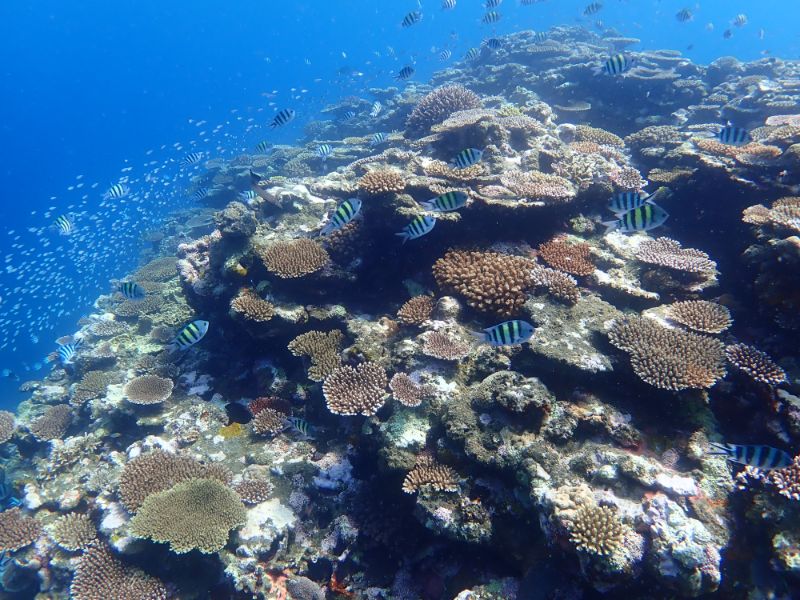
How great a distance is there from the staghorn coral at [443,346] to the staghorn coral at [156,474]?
348cm

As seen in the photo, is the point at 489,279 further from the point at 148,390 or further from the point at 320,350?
the point at 148,390

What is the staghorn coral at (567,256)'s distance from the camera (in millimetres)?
6000

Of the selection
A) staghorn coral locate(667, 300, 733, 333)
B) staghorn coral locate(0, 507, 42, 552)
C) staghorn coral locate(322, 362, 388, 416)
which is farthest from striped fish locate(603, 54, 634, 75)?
staghorn coral locate(0, 507, 42, 552)

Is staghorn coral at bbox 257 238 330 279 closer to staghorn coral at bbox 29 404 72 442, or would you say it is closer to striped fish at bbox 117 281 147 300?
striped fish at bbox 117 281 147 300

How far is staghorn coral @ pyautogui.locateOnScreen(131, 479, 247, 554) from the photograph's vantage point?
4.84 meters

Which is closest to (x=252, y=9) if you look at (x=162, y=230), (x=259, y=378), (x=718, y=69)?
(x=162, y=230)

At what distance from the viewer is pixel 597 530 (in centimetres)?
340

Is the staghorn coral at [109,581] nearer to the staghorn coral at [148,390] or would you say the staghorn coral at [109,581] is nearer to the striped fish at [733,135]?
the staghorn coral at [148,390]

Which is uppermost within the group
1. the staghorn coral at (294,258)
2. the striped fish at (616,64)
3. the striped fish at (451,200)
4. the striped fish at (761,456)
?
the striped fish at (616,64)

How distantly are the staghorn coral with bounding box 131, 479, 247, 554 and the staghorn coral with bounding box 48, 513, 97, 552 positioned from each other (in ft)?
5.59

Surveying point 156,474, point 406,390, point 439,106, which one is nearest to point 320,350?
point 406,390

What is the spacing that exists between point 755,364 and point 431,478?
3.69 metres

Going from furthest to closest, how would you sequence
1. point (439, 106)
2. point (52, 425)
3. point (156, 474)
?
point (439, 106) → point (52, 425) → point (156, 474)

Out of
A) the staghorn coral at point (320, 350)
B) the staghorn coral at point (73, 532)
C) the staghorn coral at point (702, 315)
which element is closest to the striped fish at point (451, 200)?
the staghorn coral at point (320, 350)
